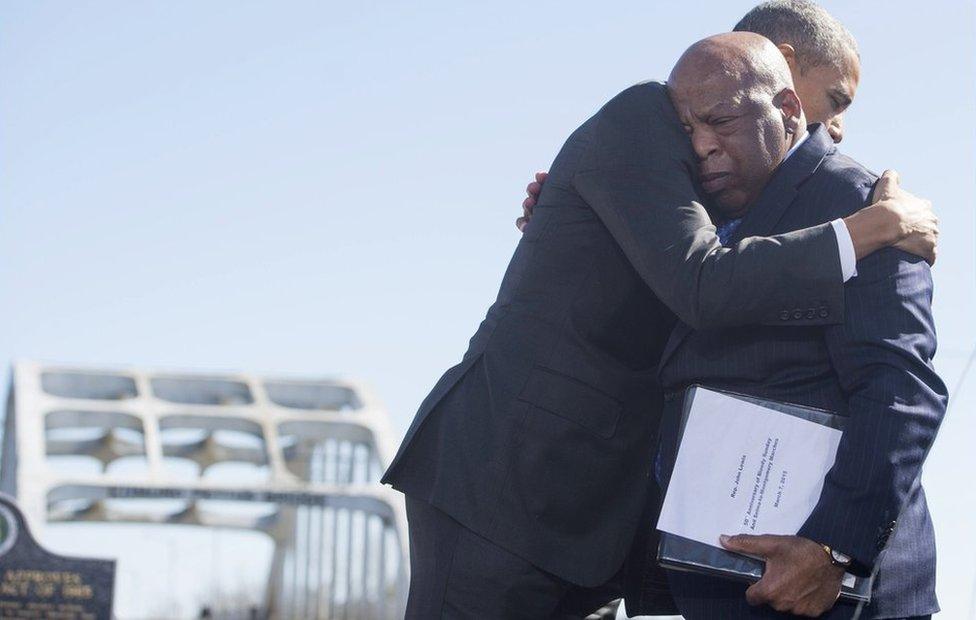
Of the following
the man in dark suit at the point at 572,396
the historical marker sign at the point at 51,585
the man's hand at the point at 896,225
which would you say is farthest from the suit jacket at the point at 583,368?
the historical marker sign at the point at 51,585

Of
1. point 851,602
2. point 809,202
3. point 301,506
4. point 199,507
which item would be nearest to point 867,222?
point 809,202

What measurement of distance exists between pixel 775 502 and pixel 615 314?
1.54 feet

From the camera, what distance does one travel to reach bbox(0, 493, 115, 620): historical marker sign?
688 inches

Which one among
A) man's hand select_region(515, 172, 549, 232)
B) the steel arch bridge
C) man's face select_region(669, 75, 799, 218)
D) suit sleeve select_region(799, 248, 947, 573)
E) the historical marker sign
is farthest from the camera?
the steel arch bridge

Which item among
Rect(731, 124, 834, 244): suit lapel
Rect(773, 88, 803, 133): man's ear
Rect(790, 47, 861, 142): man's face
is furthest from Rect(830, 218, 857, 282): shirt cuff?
Rect(790, 47, 861, 142): man's face

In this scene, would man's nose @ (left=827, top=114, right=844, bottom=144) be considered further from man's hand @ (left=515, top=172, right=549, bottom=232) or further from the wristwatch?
the wristwatch

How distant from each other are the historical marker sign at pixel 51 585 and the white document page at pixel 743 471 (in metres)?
15.8

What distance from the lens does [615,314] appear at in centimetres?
283

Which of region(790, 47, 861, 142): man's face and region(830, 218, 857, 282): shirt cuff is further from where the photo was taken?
region(790, 47, 861, 142): man's face

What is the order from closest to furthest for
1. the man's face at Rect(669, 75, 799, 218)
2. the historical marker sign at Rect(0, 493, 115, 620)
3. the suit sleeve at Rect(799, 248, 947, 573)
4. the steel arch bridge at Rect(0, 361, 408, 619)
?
the suit sleeve at Rect(799, 248, 947, 573) < the man's face at Rect(669, 75, 799, 218) < the historical marker sign at Rect(0, 493, 115, 620) < the steel arch bridge at Rect(0, 361, 408, 619)

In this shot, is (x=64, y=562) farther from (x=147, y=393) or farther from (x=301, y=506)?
(x=147, y=393)

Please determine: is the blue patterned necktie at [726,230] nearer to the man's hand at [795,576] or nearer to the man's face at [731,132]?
the man's face at [731,132]

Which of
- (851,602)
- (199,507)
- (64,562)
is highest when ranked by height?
(851,602)

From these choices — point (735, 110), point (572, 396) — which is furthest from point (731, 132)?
point (572, 396)
